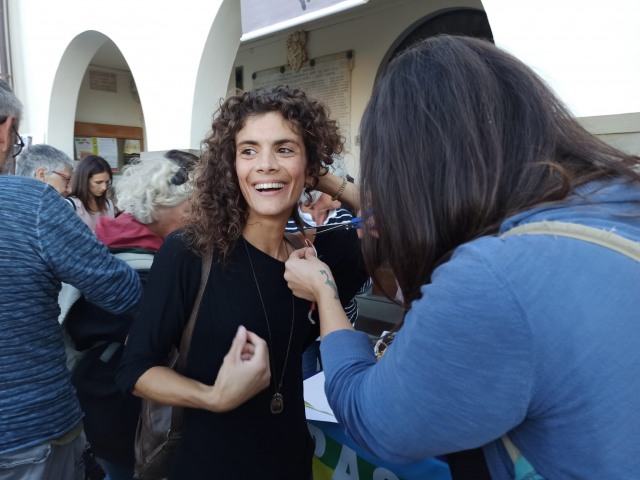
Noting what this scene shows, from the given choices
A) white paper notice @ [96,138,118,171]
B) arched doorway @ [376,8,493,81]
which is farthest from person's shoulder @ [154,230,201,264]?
white paper notice @ [96,138,118,171]

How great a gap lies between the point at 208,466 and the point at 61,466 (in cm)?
50

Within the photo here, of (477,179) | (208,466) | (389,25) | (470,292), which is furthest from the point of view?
(389,25)

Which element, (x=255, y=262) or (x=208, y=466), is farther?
(x=255, y=262)

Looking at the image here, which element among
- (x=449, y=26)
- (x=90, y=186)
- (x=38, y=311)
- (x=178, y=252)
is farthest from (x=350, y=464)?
(x=449, y=26)

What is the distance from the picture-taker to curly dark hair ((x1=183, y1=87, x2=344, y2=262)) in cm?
138

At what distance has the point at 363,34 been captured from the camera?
511 cm

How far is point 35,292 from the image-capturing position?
1291 millimetres

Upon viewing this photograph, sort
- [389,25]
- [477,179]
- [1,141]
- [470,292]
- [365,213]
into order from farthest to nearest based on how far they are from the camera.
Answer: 1. [389,25]
2. [1,141]
3. [365,213]
4. [477,179]
5. [470,292]

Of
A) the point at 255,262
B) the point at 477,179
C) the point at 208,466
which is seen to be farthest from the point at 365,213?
the point at 208,466

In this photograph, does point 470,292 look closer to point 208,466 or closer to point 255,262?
point 255,262

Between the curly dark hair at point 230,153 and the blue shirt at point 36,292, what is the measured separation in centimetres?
32

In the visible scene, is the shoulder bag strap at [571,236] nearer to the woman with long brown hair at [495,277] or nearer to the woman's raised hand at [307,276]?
the woman with long brown hair at [495,277]

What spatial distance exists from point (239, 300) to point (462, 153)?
2.60ft

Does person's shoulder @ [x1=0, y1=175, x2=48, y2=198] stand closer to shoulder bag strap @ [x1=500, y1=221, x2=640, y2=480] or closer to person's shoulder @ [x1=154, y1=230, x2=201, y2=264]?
person's shoulder @ [x1=154, y1=230, x2=201, y2=264]
